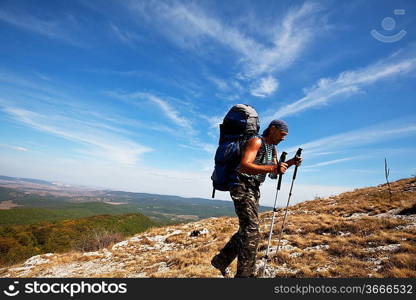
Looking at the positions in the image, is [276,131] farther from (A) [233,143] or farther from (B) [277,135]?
(A) [233,143]

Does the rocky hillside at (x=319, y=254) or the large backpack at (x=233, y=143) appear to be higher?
the large backpack at (x=233, y=143)

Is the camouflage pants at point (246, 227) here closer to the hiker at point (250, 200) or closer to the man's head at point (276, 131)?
the hiker at point (250, 200)

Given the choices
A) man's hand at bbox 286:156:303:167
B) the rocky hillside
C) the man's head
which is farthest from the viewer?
the rocky hillside

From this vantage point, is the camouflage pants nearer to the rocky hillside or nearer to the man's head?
the man's head

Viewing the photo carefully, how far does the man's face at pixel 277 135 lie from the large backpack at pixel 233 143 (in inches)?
10.8

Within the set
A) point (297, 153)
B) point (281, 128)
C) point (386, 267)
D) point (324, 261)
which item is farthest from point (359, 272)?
point (281, 128)

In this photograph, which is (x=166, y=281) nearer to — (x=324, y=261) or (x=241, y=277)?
(x=241, y=277)

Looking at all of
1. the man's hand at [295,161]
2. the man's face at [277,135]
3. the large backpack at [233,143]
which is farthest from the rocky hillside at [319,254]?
the man's face at [277,135]

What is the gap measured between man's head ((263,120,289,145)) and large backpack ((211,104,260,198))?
0.27m

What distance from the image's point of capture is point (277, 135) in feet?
13.1

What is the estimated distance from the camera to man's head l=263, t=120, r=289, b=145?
3.97 metres

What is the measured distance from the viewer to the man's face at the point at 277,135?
3975 millimetres

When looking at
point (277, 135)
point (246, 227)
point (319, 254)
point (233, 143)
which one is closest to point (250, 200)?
point (246, 227)

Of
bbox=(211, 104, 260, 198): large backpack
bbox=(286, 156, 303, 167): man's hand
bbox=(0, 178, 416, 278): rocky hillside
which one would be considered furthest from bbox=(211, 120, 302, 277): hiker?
bbox=(0, 178, 416, 278): rocky hillside
